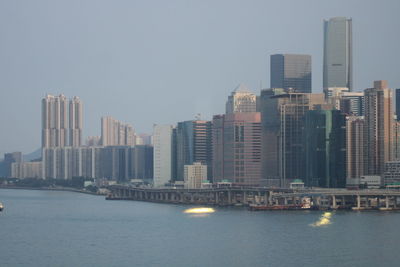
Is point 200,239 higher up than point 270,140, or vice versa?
point 270,140

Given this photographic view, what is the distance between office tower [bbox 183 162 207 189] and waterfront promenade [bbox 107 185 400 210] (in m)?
7.78

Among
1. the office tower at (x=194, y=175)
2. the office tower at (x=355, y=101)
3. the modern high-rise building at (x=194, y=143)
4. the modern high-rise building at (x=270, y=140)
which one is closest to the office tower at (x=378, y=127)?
the modern high-rise building at (x=270, y=140)

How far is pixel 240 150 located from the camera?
148625 mm

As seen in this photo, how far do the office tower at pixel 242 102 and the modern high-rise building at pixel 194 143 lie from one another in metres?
6.24

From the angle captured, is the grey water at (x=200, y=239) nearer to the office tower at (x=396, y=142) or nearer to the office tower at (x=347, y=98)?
the office tower at (x=396, y=142)

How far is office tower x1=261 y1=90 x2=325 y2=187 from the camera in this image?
5423 inches

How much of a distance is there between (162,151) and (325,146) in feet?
150

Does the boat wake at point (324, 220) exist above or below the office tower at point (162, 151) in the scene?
below

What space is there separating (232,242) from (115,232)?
452 inches

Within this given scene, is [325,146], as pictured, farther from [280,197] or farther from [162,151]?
[162,151]

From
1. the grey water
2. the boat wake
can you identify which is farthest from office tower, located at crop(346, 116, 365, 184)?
the boat wake

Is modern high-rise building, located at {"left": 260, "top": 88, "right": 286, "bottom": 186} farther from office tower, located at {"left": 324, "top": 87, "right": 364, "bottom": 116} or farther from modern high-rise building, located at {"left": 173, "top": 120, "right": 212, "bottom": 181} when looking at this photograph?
modern high-rise building, located at {"left": 173, "top": 120, "right": 212, "bottom": 181}

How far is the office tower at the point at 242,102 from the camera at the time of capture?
553ft

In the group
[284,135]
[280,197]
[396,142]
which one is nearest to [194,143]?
[284,135]
